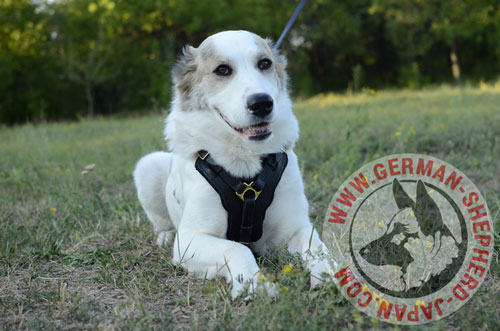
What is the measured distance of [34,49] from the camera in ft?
62.8

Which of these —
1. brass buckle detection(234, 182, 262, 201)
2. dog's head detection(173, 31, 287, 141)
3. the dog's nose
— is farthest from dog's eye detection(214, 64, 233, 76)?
brass buckle detection(234, 182, 262, 201)

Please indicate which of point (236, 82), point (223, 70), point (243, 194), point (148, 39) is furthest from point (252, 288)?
point (148, 39)

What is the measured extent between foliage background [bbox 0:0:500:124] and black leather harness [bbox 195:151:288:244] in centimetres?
1487

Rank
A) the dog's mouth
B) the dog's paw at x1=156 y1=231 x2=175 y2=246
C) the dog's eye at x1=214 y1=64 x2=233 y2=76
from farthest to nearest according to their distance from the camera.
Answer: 1. the dog's paw at x1=156 y1=231 x2=175 y2=246
2. the dog's eye at x1=214 y1=64 x2=233 y2=76
3. the dog's mouth

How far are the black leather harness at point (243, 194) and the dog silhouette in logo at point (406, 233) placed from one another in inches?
27.8

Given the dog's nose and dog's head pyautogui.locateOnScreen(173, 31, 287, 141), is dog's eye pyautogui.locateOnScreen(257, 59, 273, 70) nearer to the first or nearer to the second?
dog's head pyautogui.locateOnScreen(173, 31, 287, 141)

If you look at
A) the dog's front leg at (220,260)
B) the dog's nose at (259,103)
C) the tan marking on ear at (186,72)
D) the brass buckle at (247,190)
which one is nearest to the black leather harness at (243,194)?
the brass buckle at (247,190)

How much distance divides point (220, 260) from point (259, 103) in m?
0.94

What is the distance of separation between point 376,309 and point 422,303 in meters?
0.23

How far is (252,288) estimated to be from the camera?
7.75ft

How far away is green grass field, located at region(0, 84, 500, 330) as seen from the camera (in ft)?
7.14

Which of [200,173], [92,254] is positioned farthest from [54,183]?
[200,173]

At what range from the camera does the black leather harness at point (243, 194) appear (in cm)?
281
